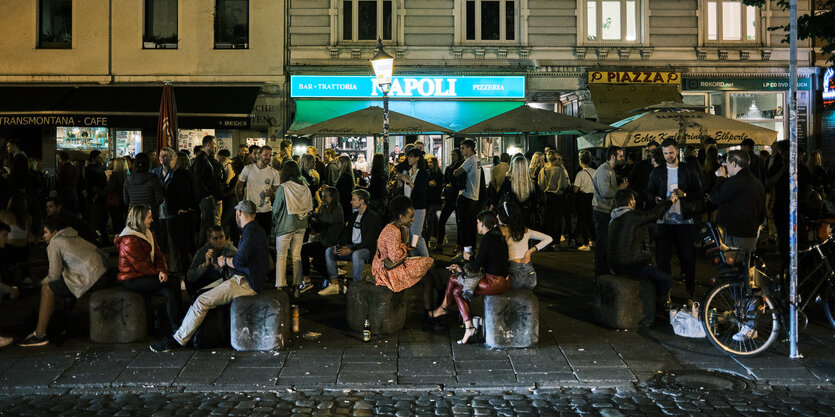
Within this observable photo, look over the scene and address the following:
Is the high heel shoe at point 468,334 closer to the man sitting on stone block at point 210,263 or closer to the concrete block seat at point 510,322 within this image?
the concrete block seat at point 510,322

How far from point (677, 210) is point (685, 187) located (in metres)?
0.38

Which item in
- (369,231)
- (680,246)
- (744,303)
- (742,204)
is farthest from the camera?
(369,231)

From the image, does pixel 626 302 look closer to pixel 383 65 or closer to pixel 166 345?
pixel 166 345

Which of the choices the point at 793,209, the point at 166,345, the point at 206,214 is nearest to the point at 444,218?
the point at 206,214

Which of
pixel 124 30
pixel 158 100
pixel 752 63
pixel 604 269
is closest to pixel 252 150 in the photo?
pixel 604 269

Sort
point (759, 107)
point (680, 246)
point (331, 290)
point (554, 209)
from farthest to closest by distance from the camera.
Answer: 1. point (759, 107)
2. point (554, 209)
3. point (331, 290)
4. point (680, 246)

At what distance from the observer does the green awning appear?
69.0 ft

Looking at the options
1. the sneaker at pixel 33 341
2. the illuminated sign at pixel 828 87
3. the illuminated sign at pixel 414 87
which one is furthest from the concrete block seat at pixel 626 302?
the illuminated sign at pixel 828 87

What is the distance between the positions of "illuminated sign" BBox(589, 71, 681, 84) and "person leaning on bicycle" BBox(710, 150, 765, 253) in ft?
42.7

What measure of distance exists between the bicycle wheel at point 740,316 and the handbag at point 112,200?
35.9ft

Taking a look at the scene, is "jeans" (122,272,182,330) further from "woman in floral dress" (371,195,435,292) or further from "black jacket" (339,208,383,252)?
"black jacket" (339,208,383,252)

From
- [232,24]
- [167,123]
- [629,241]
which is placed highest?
[232,24]

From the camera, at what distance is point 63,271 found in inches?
313

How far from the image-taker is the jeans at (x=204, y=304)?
7.56 meters
